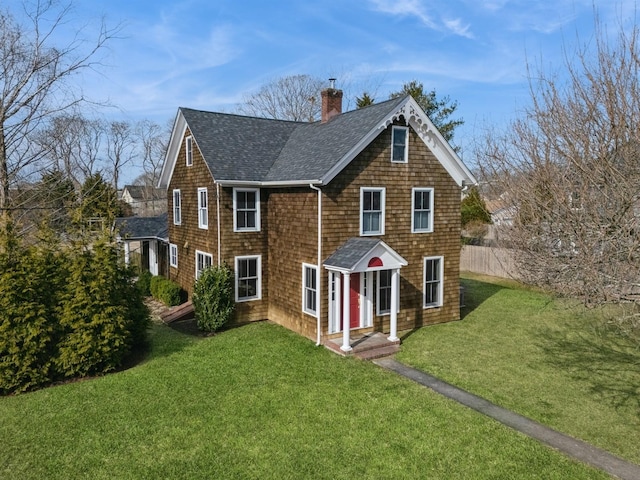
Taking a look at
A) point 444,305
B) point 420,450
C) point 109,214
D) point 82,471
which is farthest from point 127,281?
point 444,305

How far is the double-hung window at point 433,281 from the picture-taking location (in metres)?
16.0

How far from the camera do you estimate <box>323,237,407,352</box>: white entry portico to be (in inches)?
510

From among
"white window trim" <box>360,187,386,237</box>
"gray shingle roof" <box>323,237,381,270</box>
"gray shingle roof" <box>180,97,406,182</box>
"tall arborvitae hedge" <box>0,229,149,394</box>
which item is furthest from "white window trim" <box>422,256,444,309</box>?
"tall arborvitae hedge" <box>0,229,149,394</box>

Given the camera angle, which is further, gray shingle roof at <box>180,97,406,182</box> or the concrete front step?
gray shingle roof at <box>180,97,406,182</box>

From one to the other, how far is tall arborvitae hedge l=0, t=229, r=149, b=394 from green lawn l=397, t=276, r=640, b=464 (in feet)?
27.3

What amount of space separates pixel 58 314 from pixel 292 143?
1071 cm

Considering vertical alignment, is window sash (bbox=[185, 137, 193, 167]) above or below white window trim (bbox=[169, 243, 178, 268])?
above

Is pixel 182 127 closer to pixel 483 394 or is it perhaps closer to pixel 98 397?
pixel 98 397

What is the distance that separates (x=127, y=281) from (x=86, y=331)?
2360mm

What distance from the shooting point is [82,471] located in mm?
7352

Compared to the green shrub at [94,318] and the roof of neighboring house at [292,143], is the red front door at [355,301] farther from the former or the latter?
the green shrub at [94,318]

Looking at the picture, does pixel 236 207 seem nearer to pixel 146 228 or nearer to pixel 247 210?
pixel 247 210

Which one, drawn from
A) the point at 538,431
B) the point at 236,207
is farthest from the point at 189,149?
the point at 538,431

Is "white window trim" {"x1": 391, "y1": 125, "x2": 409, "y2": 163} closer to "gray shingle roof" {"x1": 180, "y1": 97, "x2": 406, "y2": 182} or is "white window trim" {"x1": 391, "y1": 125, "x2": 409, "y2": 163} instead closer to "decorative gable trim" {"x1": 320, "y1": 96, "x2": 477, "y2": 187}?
"decorative gable trim" {"x1": 320, "y1": 96, "x2": 477, "y2": 187}
